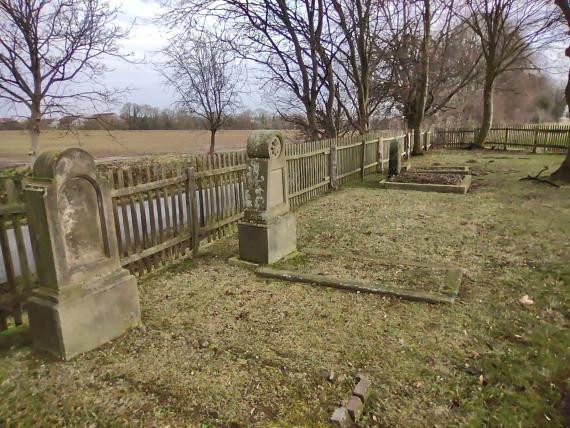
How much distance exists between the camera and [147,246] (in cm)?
529

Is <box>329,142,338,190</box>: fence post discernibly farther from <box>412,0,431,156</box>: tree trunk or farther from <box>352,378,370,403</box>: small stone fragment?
<box>412,0,431,156</box>: tree trunk

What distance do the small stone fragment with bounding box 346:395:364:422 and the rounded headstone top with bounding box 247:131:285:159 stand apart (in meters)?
3.53

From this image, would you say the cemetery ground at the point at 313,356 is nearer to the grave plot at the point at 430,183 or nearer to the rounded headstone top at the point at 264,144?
the rounded headstone top at the point at 264,144

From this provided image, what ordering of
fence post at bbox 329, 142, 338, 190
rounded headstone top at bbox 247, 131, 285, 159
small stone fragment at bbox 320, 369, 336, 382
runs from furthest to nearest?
1. fence post at bbox 329, 142, 338, 190
2. rounded headstone top at bbox 247, 131, 285, 159
3. small stone fragment at bbox 320, 369, 336, 382

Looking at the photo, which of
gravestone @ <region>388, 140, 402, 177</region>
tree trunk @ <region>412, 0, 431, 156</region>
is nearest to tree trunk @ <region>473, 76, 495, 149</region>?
tree trunk @ <region>412, 0, 431, 156</region>

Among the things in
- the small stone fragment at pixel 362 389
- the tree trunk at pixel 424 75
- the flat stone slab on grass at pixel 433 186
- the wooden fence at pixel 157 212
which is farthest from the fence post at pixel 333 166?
the tree trunk at pixel 424 75

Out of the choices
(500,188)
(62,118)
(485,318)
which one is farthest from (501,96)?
(485,318)

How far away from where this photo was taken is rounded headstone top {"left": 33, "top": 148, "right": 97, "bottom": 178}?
3098 mm

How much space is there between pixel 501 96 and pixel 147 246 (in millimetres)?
58716

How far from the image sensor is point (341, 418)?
249 cm

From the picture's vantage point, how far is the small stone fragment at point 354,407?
100 inches

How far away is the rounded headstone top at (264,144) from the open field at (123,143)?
46.4 ft

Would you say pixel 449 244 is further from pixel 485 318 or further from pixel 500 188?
pixel 500 188

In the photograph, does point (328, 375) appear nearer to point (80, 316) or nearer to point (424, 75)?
point (80, 316)
